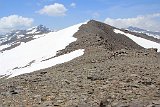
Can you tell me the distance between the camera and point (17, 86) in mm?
24797

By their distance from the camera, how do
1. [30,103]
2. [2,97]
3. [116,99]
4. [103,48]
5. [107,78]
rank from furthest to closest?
[103,48] → [107,78] → [2,97] → [30,103] → [116,99]

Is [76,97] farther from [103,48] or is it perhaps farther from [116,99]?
[103,48]

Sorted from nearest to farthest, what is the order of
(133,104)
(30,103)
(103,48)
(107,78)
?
1. (133,104)
2. (30,103)
3. (107,78)
4. (103,48)

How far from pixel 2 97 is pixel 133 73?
9775mm

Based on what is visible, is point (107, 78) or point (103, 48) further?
point (103, 48)

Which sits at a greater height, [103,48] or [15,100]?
[103,48]

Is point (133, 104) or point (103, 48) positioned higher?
point (103, 48)

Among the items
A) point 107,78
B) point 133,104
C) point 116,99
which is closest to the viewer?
point 133,104

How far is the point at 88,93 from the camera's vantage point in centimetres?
1992

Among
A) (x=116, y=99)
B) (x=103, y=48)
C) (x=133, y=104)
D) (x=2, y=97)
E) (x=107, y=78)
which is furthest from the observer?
(x=103, y=48)

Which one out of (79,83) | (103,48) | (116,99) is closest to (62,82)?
(79,83)

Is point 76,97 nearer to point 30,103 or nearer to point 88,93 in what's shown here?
point 88,93

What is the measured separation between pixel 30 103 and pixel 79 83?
467cm

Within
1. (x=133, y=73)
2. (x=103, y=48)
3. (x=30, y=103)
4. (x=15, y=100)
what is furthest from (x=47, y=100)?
(x=103, y=48)
